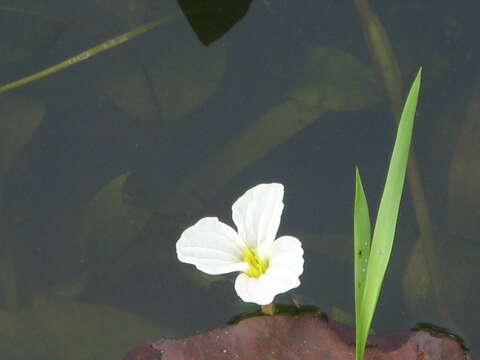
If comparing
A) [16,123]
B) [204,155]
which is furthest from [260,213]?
[16,123]

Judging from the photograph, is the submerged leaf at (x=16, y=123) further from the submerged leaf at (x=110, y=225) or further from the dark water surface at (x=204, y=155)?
the submerged leaf at (x=110, y=225)

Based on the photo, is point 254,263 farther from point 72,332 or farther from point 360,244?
point 72,332

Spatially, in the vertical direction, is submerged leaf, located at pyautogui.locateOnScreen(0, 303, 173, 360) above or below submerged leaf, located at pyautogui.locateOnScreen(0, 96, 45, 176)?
below

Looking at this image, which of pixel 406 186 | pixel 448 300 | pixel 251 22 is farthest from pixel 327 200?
pixel 251 22

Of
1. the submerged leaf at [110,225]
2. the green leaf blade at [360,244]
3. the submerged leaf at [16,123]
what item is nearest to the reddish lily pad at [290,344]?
the green leaf blade at [360,244]

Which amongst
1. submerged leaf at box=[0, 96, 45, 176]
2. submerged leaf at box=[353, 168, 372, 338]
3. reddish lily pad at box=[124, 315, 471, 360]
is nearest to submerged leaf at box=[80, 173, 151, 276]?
submerged leaf at box=[0, 96, 45, 176]

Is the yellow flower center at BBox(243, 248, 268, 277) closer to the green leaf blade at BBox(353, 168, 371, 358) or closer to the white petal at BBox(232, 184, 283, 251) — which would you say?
the white petal at BBox(232, 184, 283, 251)
